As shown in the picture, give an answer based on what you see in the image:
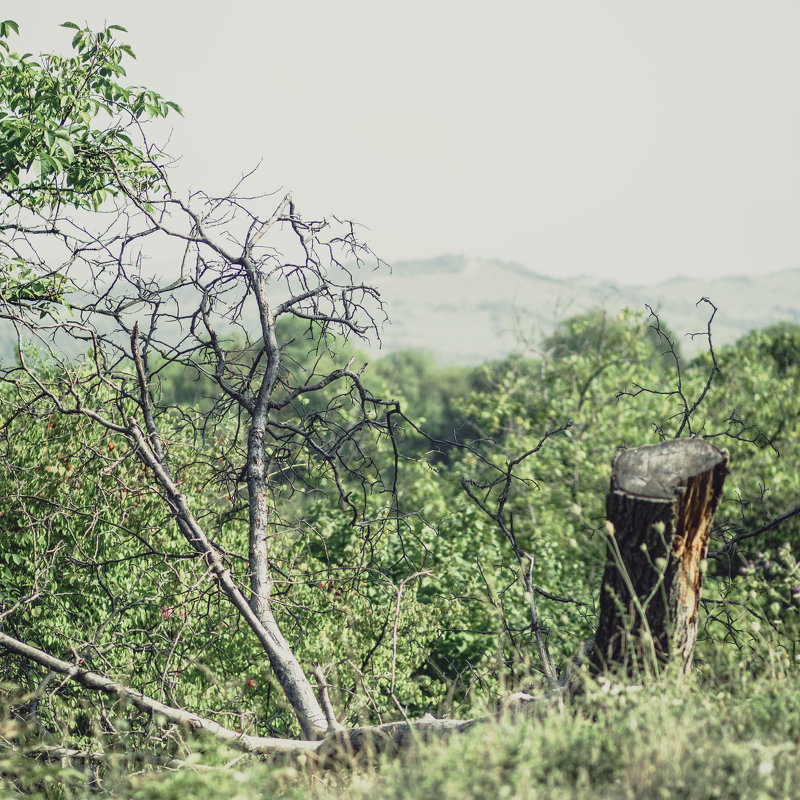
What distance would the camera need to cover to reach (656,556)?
10.8 ft

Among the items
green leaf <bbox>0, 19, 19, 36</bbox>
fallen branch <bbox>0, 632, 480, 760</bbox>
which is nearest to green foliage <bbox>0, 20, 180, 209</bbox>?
green leaf <bbox>0, 19, 19, 36</bbox>

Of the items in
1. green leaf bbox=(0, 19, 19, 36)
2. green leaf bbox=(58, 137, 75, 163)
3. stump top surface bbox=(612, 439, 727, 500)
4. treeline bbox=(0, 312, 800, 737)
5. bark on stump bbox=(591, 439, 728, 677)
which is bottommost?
treeline bbox=(0, 312, 800, 737)

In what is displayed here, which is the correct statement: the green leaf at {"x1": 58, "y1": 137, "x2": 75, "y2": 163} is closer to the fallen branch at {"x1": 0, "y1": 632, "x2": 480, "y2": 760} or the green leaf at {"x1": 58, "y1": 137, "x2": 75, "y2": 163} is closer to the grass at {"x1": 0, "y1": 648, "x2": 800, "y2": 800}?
the fallen branch at {"x1": 0, "y1": 632, "x2": 480, "y2": 760}

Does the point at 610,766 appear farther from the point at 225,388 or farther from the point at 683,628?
the point at 225,388

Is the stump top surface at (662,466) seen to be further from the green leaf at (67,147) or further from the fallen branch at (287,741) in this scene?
the green leaf at (67,147)

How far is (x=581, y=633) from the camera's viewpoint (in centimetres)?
1397

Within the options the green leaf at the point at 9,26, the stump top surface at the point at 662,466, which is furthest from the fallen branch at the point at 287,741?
the green leaf at the point at 9,26

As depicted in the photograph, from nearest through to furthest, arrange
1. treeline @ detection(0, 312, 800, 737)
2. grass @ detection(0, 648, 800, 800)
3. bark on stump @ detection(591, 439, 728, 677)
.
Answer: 1. grass @ detection(0, 648, 800, 800)
2. bark on stump @ detection(591, 439, 728, 677)
3. treeline @ detection(0, 312, 800, 737)

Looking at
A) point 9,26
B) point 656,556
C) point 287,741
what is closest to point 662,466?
point 656,556

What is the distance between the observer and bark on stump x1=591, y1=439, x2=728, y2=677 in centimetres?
326

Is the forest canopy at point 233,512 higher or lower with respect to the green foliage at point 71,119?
lower

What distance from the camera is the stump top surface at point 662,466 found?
3322mm

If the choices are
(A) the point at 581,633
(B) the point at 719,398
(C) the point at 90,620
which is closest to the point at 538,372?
(B) the point at 719,398

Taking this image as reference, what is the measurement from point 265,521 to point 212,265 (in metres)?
1.93
